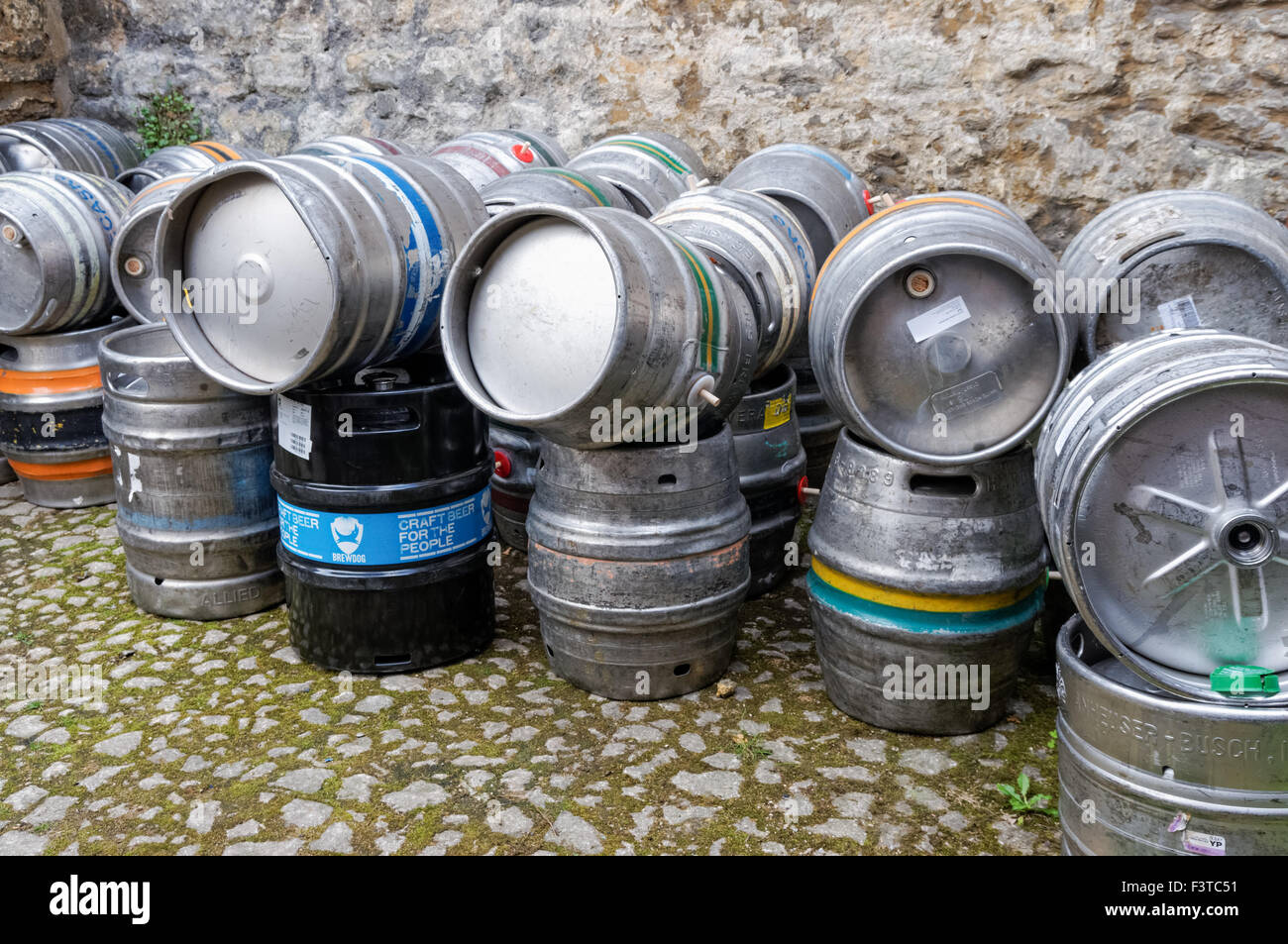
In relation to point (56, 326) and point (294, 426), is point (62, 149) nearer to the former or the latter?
point (56, 326)

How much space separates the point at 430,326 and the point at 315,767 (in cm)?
141

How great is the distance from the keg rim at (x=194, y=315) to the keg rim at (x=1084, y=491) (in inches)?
79.8

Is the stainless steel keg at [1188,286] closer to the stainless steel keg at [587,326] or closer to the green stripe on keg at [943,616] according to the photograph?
the green stripe on keg at [943,616]

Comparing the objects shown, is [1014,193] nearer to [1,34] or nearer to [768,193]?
[768,193]

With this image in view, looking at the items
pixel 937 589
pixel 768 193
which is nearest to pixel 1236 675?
pixel 937 589

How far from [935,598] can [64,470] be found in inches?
161

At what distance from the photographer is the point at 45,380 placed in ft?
17.1

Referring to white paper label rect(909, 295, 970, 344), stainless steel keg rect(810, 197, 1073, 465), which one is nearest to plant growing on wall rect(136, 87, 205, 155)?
stainless steel keg rect(810, 197, 1073, 465)

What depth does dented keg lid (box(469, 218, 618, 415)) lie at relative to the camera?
10.4 ft

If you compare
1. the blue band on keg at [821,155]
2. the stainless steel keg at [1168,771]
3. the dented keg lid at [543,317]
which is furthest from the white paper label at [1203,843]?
the blue band on keg at [821,155]

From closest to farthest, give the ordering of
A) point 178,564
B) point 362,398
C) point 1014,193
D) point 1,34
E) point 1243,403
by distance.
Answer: point 1243,403, point 362,398, point 178,564, point 1014,193, point 1,34

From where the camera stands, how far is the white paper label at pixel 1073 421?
8.70 feet

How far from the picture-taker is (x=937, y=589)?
330cm

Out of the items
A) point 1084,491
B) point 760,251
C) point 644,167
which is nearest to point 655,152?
point 644,167
